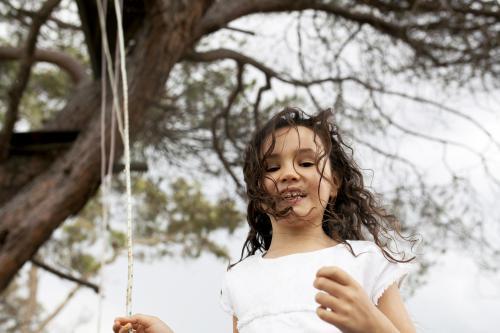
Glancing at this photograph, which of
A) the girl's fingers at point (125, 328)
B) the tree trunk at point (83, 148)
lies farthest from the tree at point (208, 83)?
the girl's fingers at point (125, 328)

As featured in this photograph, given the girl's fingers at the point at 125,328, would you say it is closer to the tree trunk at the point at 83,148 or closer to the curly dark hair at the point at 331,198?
the curly dark hair at the point at 331,198

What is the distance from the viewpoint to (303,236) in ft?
4.19

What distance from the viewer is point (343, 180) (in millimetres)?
1445

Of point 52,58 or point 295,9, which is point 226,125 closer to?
point 295,9

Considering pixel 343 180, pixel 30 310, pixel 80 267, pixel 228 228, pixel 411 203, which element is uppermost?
pixel 343 180

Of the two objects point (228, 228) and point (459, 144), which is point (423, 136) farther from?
point (228, 228)

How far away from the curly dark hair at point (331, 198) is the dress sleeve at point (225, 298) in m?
0.09

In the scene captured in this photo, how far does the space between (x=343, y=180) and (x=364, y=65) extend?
3.08 metres

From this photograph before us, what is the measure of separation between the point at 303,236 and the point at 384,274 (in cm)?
17

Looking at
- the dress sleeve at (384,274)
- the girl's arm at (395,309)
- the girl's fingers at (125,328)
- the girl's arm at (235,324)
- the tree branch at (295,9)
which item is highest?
the tree branch at (295,9)

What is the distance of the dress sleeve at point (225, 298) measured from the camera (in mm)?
1326

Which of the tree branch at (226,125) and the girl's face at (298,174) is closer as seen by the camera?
the girl's face at (298,174)

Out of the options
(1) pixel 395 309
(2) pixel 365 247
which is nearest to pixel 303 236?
(2) pixel 365 247

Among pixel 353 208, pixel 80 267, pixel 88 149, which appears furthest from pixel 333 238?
pixel 80 267
